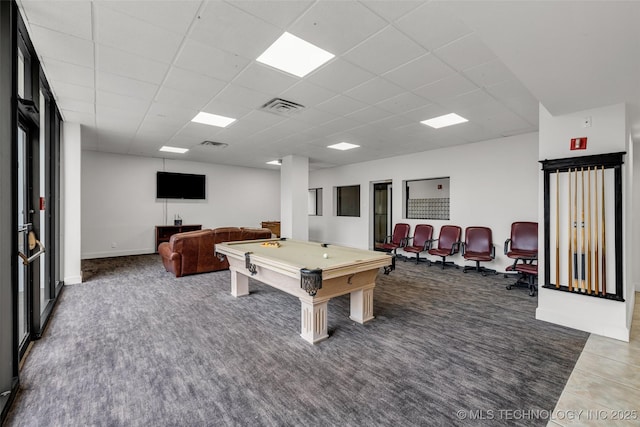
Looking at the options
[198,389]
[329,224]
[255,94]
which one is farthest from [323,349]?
[329,224]

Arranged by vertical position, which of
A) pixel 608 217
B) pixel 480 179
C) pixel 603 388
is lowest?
pixel 603 388

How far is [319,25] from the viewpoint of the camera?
2.25 m

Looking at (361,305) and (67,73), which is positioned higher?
(67,73)

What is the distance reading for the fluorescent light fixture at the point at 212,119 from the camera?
4.47 m

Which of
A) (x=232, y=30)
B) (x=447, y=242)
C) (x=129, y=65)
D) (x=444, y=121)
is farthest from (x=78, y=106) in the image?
(x=447, y=242)

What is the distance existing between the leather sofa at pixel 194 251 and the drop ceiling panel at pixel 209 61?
298cm

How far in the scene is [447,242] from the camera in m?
6.15

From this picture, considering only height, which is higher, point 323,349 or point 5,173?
point 5,173

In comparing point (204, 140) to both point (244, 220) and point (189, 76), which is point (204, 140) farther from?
point (244, 220)

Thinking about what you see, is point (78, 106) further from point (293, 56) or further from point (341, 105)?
point (341, 105)

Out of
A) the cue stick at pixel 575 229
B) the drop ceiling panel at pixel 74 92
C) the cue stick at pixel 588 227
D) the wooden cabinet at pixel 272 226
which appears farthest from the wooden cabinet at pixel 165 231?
the cue stick at pixel 588 227

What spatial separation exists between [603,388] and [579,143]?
7.79 ft

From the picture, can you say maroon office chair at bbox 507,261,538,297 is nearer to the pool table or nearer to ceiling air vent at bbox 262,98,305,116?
the pool table

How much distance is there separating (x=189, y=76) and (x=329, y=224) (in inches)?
273
